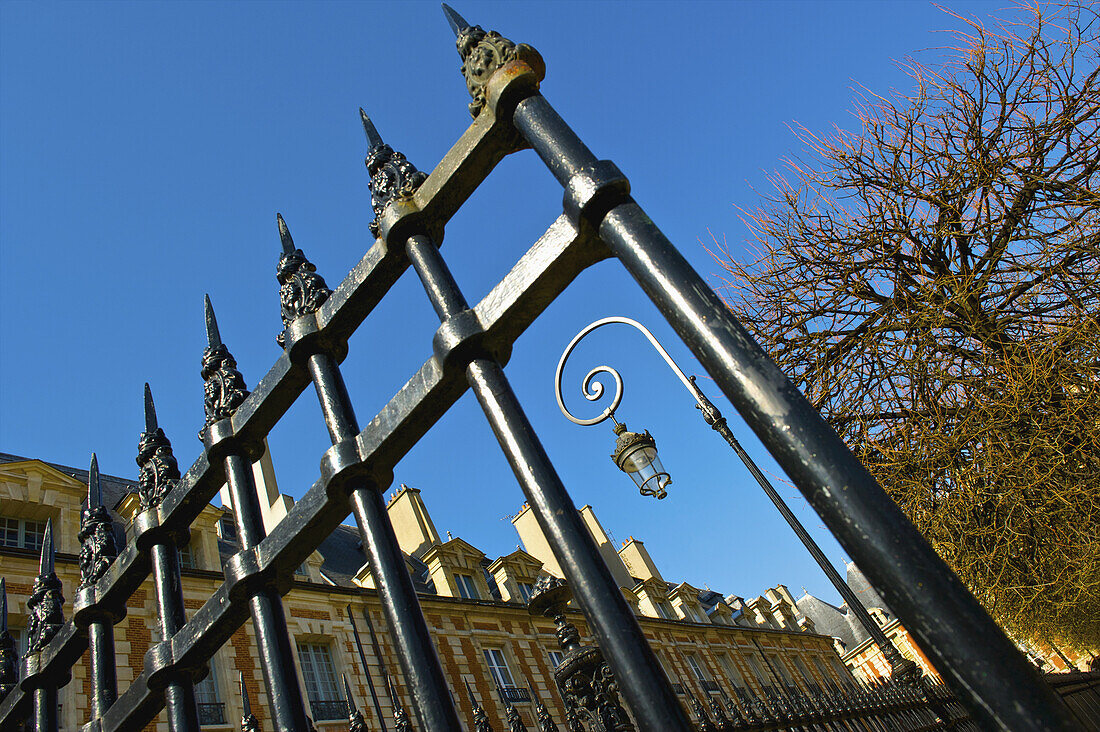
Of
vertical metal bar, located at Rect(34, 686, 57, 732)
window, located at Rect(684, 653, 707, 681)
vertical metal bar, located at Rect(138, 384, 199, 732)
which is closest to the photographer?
vertical metal bar, located at Rect(138, 384, 199, 732)

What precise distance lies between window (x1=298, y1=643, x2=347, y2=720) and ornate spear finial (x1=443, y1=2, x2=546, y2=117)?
15.7 meters

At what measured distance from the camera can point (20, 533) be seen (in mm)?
13688

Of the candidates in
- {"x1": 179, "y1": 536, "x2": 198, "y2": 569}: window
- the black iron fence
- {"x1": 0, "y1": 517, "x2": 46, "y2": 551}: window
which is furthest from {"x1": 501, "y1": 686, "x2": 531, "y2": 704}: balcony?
the black iron fence

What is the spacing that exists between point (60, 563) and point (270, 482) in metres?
6.66

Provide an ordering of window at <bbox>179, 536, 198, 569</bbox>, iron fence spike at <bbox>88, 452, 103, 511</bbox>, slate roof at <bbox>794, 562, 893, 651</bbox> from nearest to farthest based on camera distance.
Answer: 1. iron fence spike at <bbox>88, 452, 103, 511</bbox>
2. window at <bbox>179, 536, 198, 569</bbox>
3. slate roof at <bbox>794, 562, 893, 651</bbox>

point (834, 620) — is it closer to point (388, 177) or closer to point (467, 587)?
point (467, 587)

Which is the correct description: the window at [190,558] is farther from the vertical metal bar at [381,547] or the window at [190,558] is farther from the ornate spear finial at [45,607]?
the vertical metal bar at [381,547]

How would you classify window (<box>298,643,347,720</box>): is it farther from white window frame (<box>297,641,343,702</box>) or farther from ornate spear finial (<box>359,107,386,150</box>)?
ornate spear finial (<box>359,107,386,150</box>)

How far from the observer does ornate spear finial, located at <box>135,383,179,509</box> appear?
112 inches

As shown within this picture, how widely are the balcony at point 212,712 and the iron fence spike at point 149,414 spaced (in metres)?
12.5

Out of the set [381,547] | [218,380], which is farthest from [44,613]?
[381,547]

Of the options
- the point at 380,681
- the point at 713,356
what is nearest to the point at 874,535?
the point at 713,356

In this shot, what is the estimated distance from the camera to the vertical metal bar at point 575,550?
4.43ft

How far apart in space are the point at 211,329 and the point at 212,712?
13372mm
